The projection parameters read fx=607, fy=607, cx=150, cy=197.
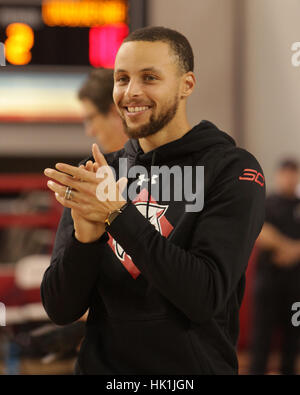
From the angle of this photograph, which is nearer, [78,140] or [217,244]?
[217,244]

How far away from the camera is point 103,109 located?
1.47 metres

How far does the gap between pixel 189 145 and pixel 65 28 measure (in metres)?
3.01

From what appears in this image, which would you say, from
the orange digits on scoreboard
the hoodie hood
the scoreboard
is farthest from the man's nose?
the orange digits on scoreboard

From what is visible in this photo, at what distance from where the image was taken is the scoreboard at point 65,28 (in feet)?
12.1

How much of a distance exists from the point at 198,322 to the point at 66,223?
279mm

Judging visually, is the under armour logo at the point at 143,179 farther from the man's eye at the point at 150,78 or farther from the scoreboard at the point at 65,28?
the scoreboard at the point at 65,28

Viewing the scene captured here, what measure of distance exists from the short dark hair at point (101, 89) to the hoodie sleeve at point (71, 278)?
55 centimetres

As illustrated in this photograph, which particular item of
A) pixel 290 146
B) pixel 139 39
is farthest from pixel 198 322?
pixel 290 146

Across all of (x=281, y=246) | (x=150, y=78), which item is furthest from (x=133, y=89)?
(x=281, y=246)

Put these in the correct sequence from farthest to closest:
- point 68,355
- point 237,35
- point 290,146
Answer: point 237,35 < point 290,146 < point 68,355

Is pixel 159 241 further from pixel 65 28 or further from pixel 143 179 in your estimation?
pixel 65 28

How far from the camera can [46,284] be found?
0.96 metres

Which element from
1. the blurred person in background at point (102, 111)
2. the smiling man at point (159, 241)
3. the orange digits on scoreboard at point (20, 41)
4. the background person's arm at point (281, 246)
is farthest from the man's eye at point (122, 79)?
the orange digits on scoreboard at point (20, 41)
